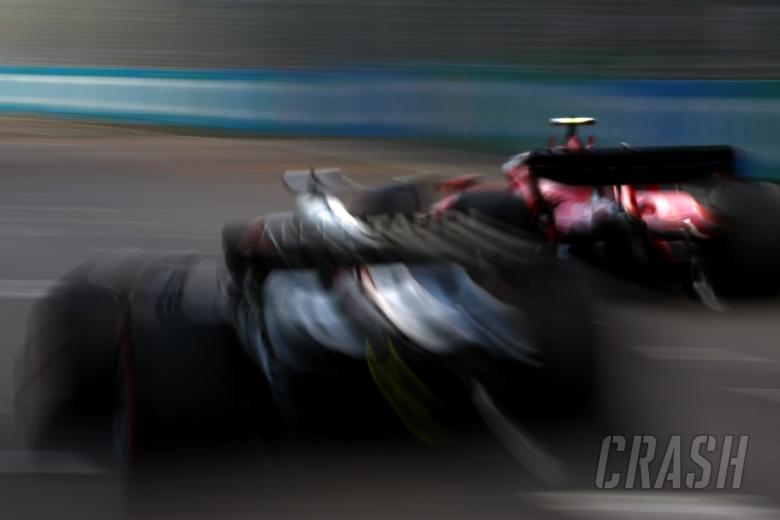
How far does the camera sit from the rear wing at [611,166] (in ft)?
21.8

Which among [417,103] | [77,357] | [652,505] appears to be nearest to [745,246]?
[652,505]

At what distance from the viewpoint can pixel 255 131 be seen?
18156mm

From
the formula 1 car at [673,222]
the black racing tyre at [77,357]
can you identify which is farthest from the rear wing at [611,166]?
the black racing tyre at [77,357]

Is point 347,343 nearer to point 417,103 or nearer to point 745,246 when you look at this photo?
point 745,246

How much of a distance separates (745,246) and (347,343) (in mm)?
3672

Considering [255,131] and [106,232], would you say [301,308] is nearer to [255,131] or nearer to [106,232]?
[106,232]

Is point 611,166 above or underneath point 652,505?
above

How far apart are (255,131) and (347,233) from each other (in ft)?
45.0

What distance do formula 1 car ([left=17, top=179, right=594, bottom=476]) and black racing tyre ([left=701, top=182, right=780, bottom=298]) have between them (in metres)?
2.93

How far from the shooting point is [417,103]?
1634 cm

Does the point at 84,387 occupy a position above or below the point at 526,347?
below

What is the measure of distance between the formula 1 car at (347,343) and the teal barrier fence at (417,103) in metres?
8.08

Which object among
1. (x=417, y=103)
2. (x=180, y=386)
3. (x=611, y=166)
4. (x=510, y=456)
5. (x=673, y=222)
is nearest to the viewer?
(x=180, y=386)

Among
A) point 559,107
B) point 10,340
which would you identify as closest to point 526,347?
point 10,340
